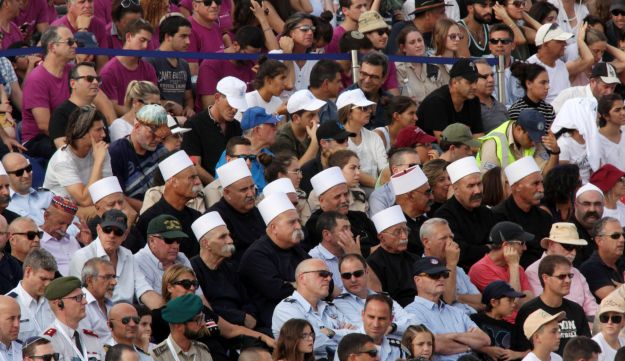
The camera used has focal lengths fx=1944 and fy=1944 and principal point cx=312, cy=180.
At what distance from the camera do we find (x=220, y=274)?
1537 centimetres

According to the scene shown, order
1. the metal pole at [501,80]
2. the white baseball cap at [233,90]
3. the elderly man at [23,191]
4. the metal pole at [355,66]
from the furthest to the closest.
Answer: the metal pole at [501,80] < the metal pole at [355,66] < the white baseball cap at [233,90] < the elderly man at [23,191]

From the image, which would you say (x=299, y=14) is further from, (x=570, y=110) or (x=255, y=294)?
(x=255, y=294)

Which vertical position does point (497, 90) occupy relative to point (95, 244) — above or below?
below

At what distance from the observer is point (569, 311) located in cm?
1599

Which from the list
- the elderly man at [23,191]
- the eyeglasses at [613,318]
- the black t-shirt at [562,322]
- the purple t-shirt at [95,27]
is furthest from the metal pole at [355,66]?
the eyeglasses at [613,318]

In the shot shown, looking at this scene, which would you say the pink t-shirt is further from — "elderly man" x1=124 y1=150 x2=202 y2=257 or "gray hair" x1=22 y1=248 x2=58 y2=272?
"gray hair" x1=22 y1=248 x2=58 y2=272

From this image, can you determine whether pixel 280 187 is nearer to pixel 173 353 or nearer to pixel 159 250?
pixel 159 250

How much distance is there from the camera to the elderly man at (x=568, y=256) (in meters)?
16.6

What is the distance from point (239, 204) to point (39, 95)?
2.27 meters

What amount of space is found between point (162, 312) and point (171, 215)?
4.44 ft

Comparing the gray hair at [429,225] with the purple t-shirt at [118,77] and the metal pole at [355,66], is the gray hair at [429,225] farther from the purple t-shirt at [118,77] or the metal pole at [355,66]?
the purple t-shirt at [118,77]

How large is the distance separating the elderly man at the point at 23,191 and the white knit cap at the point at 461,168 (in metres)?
3.65

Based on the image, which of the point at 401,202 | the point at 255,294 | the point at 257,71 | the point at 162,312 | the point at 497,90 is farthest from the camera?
the point at 497,90

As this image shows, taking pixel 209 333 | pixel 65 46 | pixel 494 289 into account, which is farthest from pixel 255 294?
pixel 65 46
